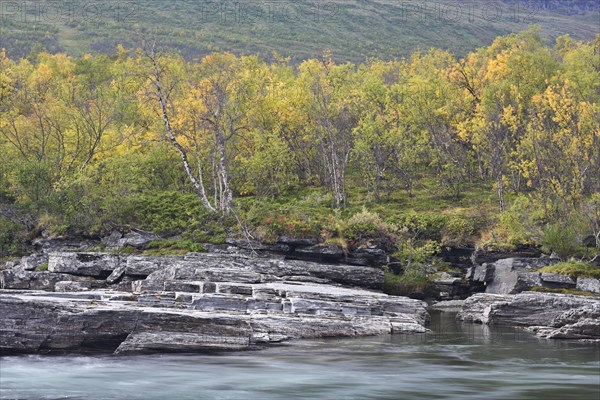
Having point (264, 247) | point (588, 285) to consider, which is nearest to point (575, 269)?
point (588, 285)

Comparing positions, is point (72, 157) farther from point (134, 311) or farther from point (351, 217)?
point (134, 311)

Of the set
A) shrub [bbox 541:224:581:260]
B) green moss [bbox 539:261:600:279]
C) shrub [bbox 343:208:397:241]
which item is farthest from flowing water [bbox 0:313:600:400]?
shrub [bbox 343:208:397:241]

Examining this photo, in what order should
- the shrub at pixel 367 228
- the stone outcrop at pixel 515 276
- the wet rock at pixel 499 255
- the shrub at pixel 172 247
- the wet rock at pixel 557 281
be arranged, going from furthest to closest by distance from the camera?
the shrub at pixel 367 228 → the wet rock at pixel 499 255 → the shrub at pixel 172 247 → the stone outcrop at pixel 515 276 → the wet rock at pixel 557 281

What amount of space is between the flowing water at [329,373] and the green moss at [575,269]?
10.6 m

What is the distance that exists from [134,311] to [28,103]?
179 ft

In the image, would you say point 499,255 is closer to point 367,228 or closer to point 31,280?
point 367,228

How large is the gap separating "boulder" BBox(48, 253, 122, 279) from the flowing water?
15.9 m

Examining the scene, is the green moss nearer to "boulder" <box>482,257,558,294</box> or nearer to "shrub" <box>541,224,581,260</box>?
"boulder" <box>482,257,558,294</box>

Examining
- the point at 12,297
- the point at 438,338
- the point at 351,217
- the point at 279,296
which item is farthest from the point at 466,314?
the point at 12,297

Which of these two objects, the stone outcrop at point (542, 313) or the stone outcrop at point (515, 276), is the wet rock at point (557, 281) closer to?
the stone outcrop at point (515, 276)

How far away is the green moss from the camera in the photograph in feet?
129

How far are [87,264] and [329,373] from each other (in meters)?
21.5

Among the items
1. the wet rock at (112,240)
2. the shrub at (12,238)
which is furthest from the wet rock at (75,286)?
the shrub at (12,238)

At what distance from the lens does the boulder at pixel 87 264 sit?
137ft
